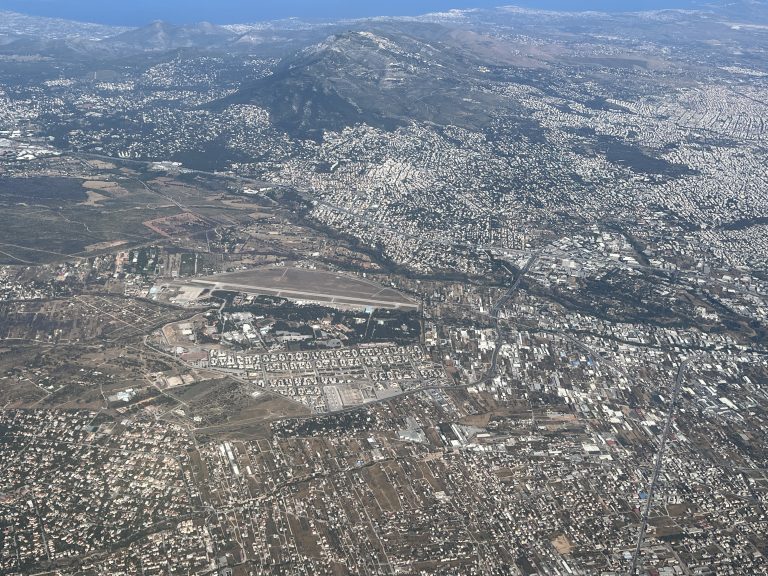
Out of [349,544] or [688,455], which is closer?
[349,544]

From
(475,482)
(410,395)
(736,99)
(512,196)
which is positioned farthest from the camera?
(736,99)

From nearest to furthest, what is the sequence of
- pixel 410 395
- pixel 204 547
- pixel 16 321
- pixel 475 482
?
pixel 204 547
pixel 475 482
pixel 410 395
pixel 16 321

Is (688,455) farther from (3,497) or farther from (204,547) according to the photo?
(3,497)

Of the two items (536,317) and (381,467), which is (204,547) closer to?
(381,467)

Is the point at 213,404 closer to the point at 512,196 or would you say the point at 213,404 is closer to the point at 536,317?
the point at 536,317

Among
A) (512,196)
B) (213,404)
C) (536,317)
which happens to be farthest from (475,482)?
(512,196)

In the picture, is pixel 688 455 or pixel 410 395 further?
pixel 410 395

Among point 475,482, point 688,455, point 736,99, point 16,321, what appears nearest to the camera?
point 475,482

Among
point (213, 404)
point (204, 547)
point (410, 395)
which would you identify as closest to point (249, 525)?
point (204, 547)

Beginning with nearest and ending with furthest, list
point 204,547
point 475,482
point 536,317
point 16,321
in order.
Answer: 1. point 204,547
2. point 475,482
3. point 16,321
4. point 536,317
